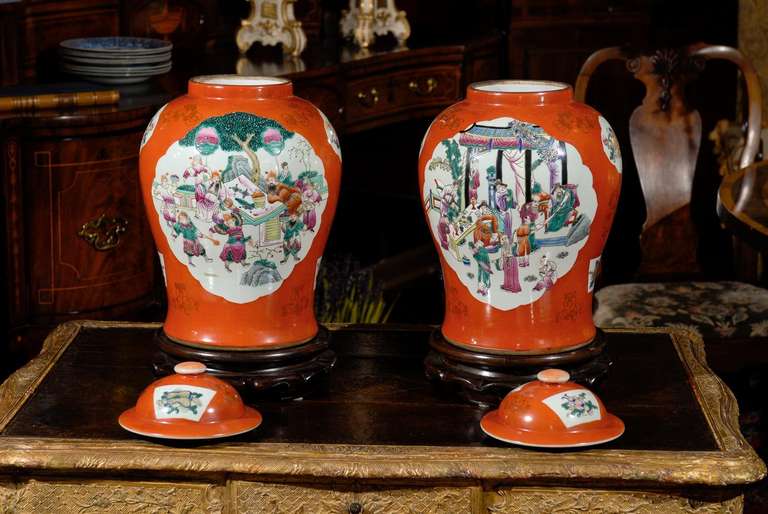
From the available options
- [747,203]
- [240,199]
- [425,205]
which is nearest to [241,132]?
[240,199]

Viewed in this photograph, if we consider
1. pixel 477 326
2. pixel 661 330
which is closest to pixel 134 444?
pixel 477 326

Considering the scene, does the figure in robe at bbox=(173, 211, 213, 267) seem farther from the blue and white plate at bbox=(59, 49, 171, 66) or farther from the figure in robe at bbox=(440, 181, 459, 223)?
the blue and white plate at bbox=(59, 49, 171, 66)

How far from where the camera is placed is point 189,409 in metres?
1.75

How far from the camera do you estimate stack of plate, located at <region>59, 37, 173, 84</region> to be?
3363 mm

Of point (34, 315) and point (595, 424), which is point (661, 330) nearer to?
point (595, 424)

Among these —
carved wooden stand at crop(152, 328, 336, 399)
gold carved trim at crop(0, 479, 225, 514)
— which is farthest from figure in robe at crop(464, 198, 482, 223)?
gold carved trim at crop(0, 479, 225, 514)

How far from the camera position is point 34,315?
3111 mm

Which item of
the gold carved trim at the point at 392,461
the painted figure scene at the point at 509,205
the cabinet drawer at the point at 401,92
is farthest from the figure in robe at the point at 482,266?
the cabinet drawer at the point at 401,92

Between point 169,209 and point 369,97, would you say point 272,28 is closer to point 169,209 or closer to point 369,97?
point 369,97

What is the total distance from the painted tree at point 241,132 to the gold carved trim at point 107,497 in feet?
1.39

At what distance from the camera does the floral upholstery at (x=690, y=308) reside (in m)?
3.26

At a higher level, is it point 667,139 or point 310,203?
point 310,203

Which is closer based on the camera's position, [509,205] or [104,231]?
[509,205]

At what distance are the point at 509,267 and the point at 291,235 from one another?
0.30 meters
